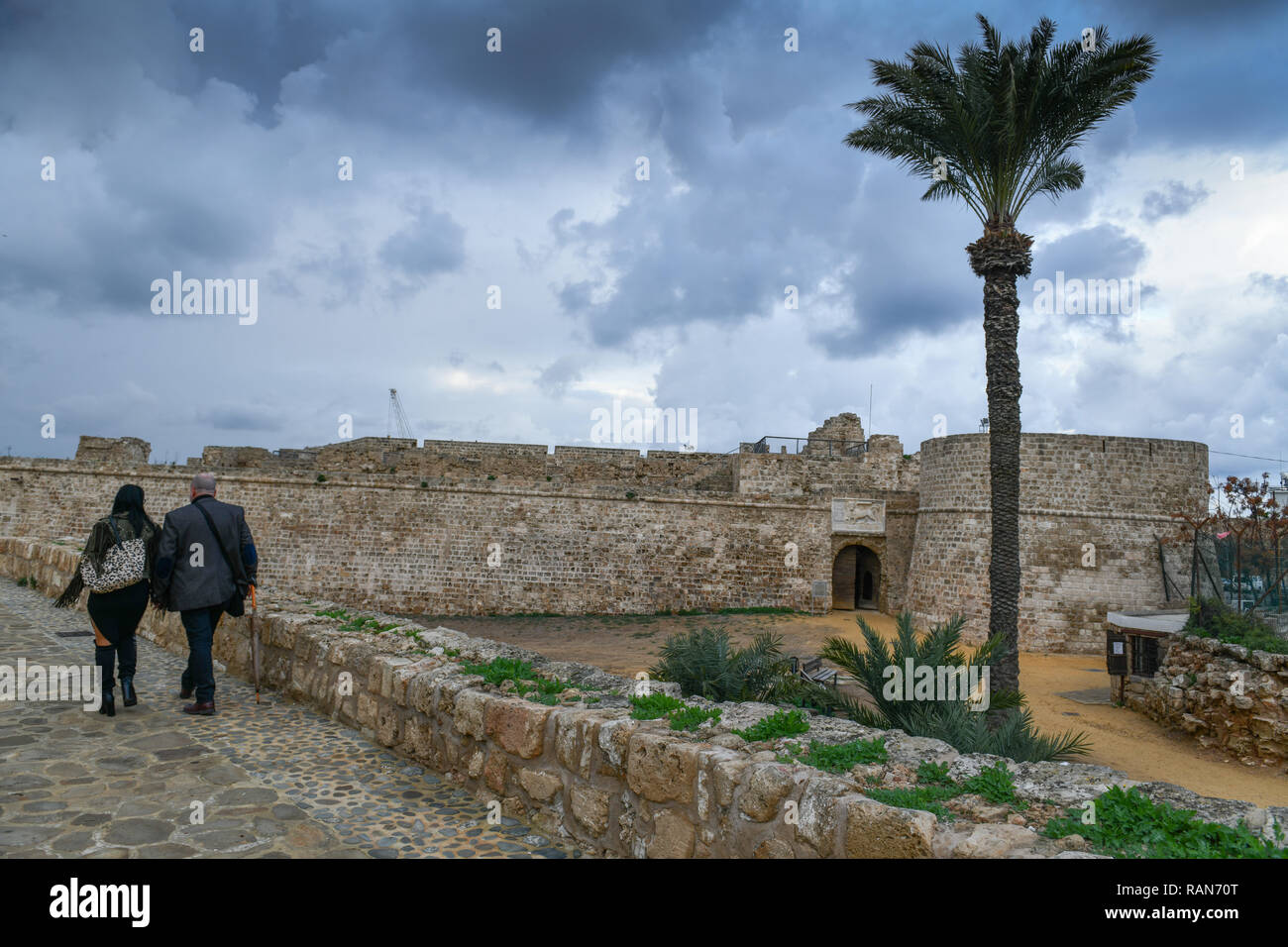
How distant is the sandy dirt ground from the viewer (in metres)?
9.55

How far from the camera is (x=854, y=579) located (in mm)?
22422

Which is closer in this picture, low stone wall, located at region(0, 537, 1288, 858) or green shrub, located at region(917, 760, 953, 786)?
low stone wall, located at region(0, 537, 1288, 858)

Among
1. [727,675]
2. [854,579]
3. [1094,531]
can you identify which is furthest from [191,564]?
[854,579]

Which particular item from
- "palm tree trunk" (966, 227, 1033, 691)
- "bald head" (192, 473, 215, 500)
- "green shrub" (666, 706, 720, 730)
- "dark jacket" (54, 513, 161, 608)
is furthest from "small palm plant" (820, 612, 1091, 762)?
"dark jacket" (54, 513, 161, 608)

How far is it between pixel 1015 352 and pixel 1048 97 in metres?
3.52

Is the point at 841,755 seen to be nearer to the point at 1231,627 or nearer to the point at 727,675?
the point at 727,675

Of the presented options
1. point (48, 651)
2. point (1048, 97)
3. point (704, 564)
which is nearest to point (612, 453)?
point (704, 564)

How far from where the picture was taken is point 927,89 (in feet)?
35.1

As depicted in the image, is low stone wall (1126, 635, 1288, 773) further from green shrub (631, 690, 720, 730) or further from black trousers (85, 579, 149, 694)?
black trousers (85, 579, 149, 694)

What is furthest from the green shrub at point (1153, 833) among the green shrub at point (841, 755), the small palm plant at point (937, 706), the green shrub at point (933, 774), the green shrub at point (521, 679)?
the green shrub at point (521, 679)

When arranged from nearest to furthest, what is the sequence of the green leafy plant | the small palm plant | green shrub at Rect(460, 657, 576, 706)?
green shrub at Rect(460, 657, 576, 706) < the small palm plant < the green leafy plant

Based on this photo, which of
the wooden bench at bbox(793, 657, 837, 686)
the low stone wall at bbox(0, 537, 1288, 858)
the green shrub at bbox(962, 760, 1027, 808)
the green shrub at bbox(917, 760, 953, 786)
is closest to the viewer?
the low stone wall at bbox(0, 537, 1288, 858)
